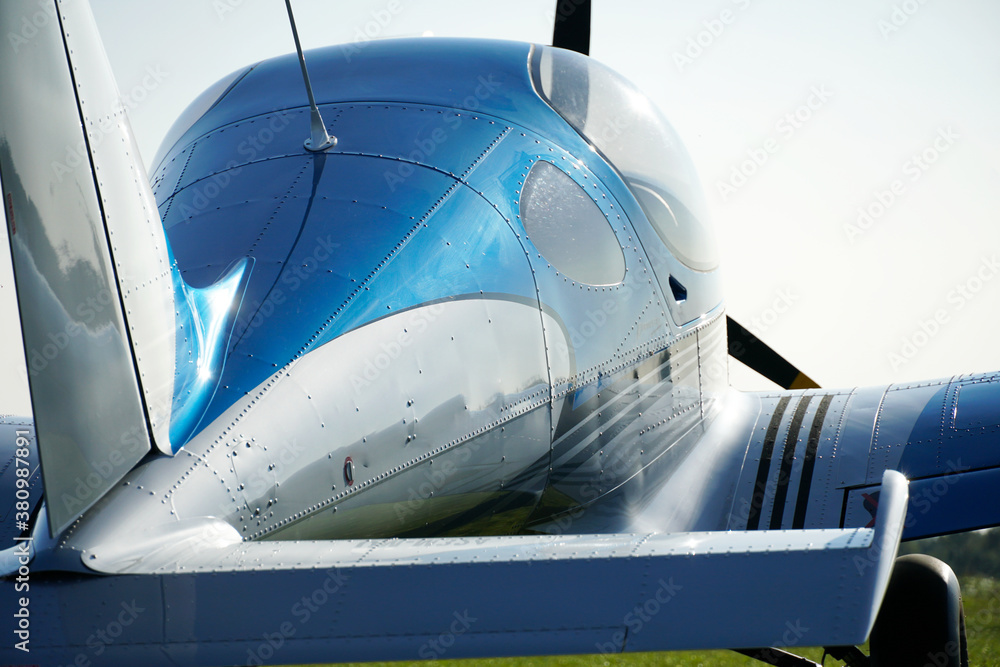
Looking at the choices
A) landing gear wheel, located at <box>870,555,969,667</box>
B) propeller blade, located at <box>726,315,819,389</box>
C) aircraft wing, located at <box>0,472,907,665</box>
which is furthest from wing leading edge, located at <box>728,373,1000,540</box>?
aircraft wing, located at <box>0,472,907,665</box>

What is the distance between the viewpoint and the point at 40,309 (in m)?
2.72

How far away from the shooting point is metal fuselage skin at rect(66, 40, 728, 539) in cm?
354

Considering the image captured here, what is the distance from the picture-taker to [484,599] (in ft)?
7.76

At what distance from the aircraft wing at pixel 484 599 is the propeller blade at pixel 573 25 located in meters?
6.24

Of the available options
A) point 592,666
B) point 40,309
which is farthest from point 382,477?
point 592,666

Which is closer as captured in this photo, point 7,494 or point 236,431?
point 236,431

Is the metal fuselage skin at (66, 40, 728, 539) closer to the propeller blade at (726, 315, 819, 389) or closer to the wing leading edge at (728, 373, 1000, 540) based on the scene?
the wing leading edge at (728, 373, 1000, 540)

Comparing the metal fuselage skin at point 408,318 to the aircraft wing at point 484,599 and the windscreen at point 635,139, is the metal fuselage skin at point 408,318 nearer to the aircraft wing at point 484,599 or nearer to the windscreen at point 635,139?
the windscreen at point 635,139

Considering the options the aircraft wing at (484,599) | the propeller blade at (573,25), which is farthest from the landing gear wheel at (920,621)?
the propeller blade at (573,25)

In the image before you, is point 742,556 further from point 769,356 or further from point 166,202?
point 769,356

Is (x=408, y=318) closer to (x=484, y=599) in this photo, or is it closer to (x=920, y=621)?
(x=484, y=599)

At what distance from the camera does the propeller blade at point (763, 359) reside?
845 centimetres

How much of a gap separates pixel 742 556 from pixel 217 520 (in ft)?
5.64

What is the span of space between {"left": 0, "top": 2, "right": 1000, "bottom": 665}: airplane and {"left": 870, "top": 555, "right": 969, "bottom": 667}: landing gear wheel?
20 millimetres
